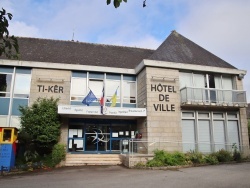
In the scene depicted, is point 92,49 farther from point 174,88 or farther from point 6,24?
point 6,24

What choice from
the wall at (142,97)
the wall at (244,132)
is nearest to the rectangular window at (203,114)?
the wall at (244,132)

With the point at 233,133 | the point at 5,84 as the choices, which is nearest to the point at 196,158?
the point at 233,133

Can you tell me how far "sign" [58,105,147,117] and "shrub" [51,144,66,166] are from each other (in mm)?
1994

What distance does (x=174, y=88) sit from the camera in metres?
16.3

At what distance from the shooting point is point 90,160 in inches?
571

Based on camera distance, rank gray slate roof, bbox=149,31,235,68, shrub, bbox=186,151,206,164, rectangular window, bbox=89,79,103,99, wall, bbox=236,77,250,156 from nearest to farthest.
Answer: shrub, bbox=186,151,206,164
wall, bbox=236,77,250,156
rectangular window, bbox=89,79,103,99
gray slate roof, bbox=149,31,235,68

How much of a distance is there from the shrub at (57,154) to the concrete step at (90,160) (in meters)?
0.53

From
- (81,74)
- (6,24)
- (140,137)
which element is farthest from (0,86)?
(6,24)

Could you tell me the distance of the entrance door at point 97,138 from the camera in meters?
16.5

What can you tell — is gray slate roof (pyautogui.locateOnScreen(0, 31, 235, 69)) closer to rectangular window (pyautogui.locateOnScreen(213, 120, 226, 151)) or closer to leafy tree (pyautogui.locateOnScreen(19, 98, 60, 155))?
leafy tree (pyautogui.locateOnScreen(19, 98, 60, 155))

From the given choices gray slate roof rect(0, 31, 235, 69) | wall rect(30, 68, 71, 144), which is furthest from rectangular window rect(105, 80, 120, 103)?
Result: wall rect(30, 68, 71, 144)

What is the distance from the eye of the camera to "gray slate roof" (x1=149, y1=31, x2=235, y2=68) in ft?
57.0

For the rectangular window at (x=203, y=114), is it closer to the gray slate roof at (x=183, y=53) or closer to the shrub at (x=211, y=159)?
the shrub at (x=211, y=159)

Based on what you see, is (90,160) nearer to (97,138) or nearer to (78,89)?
(97,138)
